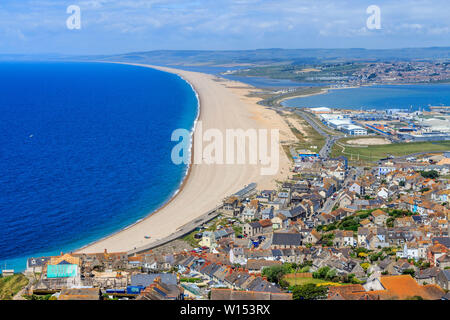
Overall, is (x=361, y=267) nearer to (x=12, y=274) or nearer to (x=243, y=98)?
(x=12, y=274)

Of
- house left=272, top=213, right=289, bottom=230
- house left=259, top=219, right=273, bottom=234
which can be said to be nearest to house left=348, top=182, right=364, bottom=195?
house left=272, top=213, right=289, bottom=230

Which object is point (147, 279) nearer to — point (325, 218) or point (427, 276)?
point (427, 276)

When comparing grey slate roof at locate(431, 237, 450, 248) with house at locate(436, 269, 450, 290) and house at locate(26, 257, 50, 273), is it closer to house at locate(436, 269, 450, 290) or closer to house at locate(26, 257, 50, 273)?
house at locate(436, 269, 450, 290)

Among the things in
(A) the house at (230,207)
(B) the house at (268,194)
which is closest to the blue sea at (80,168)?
(A) the house at (230,207)

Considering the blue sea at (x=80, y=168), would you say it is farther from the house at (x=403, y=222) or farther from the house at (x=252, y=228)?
the house at (x=403, y=222)

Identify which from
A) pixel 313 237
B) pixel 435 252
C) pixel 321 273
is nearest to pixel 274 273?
pixel 321 273
